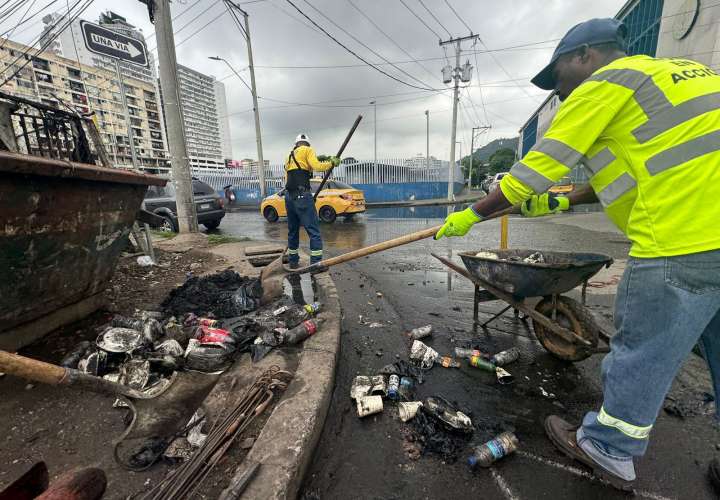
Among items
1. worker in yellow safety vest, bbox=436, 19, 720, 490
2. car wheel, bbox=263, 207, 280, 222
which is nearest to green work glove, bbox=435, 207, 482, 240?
worker in yellow safety vest, bbox=436, 19, 720, 490

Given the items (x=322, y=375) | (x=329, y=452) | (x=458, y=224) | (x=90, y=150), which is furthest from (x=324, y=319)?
(x=90, y=150)

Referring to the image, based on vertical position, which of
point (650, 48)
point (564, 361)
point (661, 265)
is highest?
point (650, 48)

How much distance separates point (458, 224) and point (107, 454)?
8.01 feet

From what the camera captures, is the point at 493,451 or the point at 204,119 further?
the point at 204,119

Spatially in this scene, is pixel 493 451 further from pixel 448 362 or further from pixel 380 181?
pixel 380 181

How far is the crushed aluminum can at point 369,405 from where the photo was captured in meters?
1.94

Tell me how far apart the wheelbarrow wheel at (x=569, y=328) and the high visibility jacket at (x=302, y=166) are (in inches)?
141

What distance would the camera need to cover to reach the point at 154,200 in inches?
362

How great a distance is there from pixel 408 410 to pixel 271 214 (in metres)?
11.5

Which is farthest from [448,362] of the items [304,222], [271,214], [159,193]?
[271,214]

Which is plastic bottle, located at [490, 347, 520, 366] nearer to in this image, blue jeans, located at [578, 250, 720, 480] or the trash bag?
blue jeans, located at [578, 250, 720, 480]

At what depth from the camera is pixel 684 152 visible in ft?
4.06

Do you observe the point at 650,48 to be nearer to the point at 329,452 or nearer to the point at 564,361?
the point at 564,361

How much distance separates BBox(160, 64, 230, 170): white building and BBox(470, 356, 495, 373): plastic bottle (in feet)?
152
